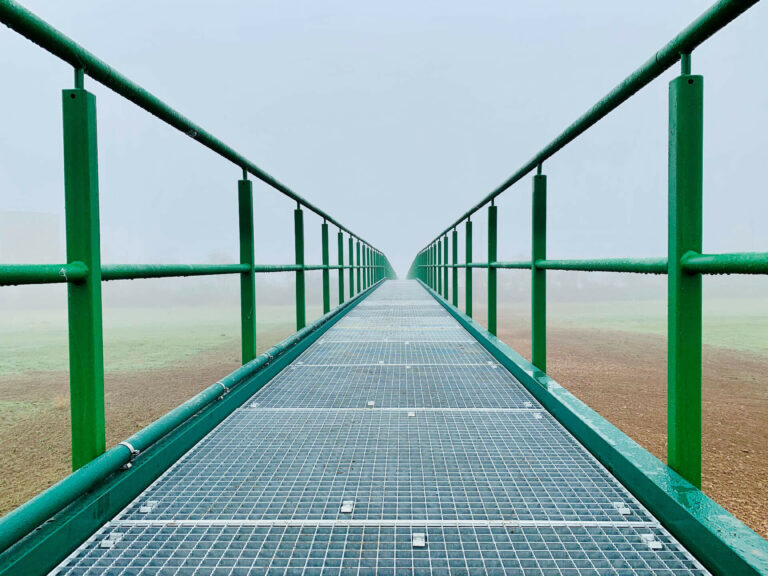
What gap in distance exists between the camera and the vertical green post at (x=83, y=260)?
1.36m

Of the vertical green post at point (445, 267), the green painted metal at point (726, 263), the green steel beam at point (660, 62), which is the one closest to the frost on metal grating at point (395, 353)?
the green steel beam at point (660, 62)

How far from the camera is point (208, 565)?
1.16 m

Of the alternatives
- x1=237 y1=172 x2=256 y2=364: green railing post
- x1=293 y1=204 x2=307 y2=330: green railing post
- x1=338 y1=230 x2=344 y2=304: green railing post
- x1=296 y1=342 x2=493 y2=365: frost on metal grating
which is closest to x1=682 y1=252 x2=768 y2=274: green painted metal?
x1=296 y1=342 x2=493 y2=365: frost on metal grating

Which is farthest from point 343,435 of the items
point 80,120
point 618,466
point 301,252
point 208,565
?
point 301,252

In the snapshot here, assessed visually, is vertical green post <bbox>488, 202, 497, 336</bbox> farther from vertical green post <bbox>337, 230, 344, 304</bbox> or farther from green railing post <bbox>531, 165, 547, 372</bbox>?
vertical green post <bbox>337, 230, 344, 304</bbox>

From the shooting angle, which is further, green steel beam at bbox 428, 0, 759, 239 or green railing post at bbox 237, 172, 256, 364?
green railing post at bbox 237, 172, 256, 364

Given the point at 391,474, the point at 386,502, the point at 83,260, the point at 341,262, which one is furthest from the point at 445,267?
the point at 83,260

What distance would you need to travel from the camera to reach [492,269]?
157 inches

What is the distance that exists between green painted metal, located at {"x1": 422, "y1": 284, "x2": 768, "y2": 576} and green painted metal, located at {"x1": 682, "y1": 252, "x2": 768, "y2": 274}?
547 millimetres

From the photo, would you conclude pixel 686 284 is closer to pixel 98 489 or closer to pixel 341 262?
pixel 98 489

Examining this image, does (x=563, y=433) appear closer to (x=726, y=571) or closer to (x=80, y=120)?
(x=726, y=571)

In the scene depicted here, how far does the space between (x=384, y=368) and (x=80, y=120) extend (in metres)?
2.09

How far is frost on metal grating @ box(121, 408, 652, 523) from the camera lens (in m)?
1.38

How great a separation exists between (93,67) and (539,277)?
6.93 ft
